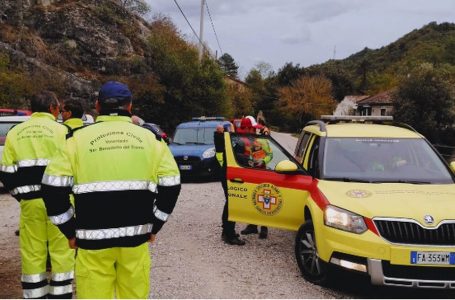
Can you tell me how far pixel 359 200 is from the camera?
4762 mm

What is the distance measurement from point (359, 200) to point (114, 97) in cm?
293

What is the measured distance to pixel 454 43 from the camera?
202ft

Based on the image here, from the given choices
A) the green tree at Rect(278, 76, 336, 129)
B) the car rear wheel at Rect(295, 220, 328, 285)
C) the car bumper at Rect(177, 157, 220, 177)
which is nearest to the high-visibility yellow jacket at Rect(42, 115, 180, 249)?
the car rear wheel at Rect(295, 220, 328, 285)

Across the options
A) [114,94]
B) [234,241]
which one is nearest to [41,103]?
[114,94]

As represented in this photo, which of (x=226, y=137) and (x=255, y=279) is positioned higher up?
(x=226, y=137)

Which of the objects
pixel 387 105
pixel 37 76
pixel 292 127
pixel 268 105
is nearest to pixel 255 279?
pixel 37 76

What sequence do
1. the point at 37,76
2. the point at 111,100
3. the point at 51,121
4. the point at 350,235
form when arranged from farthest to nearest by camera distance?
the point at 37,76 → the point at 350,235 → the point at 51,121 → the point at 111,100

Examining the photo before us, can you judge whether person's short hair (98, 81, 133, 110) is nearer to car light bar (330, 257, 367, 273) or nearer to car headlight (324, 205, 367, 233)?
car headlight (324, 205, 367, 233)

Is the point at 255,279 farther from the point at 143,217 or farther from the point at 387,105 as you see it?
the point at 387,105

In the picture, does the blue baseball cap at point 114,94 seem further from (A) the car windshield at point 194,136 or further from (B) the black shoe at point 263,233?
(A) the car windshield at point 194,136

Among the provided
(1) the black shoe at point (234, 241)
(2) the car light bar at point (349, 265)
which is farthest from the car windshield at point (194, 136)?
(2) the car light bar at point (349, 265)

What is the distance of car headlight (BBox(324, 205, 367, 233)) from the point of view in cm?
454

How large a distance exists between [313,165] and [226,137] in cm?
125

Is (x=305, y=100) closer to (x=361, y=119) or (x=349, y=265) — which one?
(x=361, y=119)
